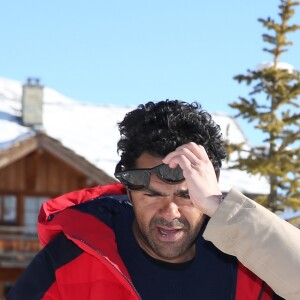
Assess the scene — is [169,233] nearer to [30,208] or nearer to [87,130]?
[30,208]

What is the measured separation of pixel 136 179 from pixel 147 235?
197 millimetres

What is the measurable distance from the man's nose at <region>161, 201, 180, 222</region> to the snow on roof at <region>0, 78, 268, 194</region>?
822 inches

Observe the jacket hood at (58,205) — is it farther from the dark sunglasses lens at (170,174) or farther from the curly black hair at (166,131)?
the dark sunglasses lens at (170,174)

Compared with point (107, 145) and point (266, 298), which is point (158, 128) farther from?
point (107, 145)

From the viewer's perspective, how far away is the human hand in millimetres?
3025

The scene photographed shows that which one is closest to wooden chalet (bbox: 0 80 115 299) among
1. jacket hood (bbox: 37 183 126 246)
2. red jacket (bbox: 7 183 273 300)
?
jacket hood (bbox: 37 183 126 246)

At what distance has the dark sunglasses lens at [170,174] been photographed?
348 cm

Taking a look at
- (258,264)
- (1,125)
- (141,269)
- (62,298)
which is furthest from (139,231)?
(1,125)

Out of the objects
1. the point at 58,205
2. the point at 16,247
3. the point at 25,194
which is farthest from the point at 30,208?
the point at 58,205

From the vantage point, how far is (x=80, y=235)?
11.8 ft

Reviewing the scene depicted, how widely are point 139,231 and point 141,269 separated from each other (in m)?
0.16

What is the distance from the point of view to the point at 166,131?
3727 mm

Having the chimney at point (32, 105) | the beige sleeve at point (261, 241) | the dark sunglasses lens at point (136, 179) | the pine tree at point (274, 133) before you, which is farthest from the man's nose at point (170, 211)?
the chimney at point (32, 105)

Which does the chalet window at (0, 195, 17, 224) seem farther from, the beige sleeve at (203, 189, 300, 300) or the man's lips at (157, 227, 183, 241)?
the beige sleeve at (203, 189, 300, 300)
